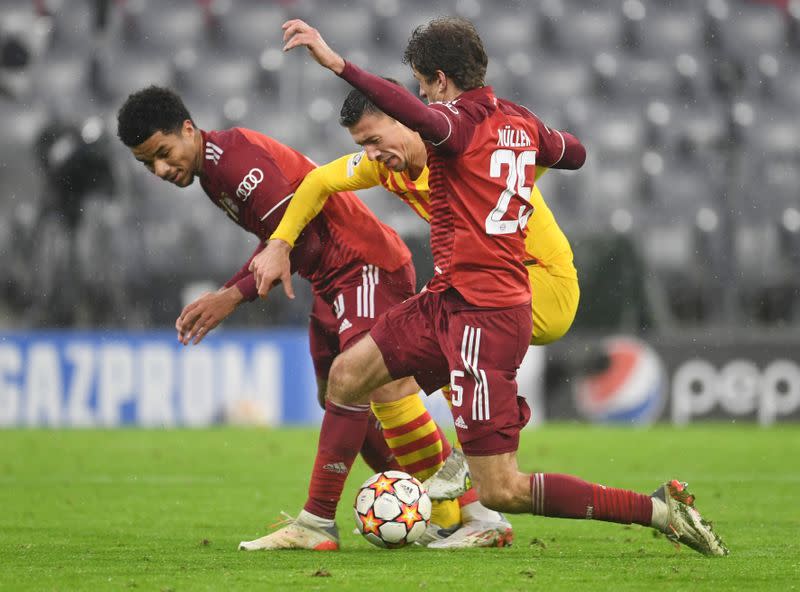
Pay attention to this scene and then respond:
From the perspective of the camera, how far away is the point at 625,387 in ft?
42.5

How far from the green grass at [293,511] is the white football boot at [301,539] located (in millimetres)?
82

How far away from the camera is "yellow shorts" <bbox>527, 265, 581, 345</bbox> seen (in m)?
5.64

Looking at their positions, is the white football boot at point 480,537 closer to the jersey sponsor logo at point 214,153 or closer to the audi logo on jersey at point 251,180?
the audi logo on jersey at point 251,180

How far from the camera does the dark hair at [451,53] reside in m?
4.84

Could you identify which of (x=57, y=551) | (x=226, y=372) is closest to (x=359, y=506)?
(x=57, y=551)

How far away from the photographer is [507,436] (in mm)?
4746

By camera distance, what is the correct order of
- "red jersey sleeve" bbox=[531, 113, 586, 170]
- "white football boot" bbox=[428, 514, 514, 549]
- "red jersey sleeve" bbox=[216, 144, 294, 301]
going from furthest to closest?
"red jersey sleeve" bbox=[216, 144, 294, 301], "white football boot" bbox=[428, 514, 514, 549], "red jersey sleeve" bbox=[531, 113, 586, 170]

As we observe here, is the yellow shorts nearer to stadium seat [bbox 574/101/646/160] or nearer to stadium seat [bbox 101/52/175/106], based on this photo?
stadium seat [bbox 574/101/646/160]

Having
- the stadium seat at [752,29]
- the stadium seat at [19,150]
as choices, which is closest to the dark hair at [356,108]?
the stadium seat at [19,150]

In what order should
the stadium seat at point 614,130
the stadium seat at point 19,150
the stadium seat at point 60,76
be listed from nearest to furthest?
the stadium seat at point 19,150 < the stadium seat at point 614,130 < the stadium seat at point 60,76

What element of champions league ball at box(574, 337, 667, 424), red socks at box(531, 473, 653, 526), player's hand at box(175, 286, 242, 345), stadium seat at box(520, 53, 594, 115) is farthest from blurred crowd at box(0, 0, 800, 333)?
red socks at box(531, 473, 653, 526)

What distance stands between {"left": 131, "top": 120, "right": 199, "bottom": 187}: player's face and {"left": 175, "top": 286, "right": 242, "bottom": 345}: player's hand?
0.61m

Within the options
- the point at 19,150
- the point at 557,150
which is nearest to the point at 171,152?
the point at 557,150

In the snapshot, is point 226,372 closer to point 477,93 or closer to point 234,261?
point 234,261
